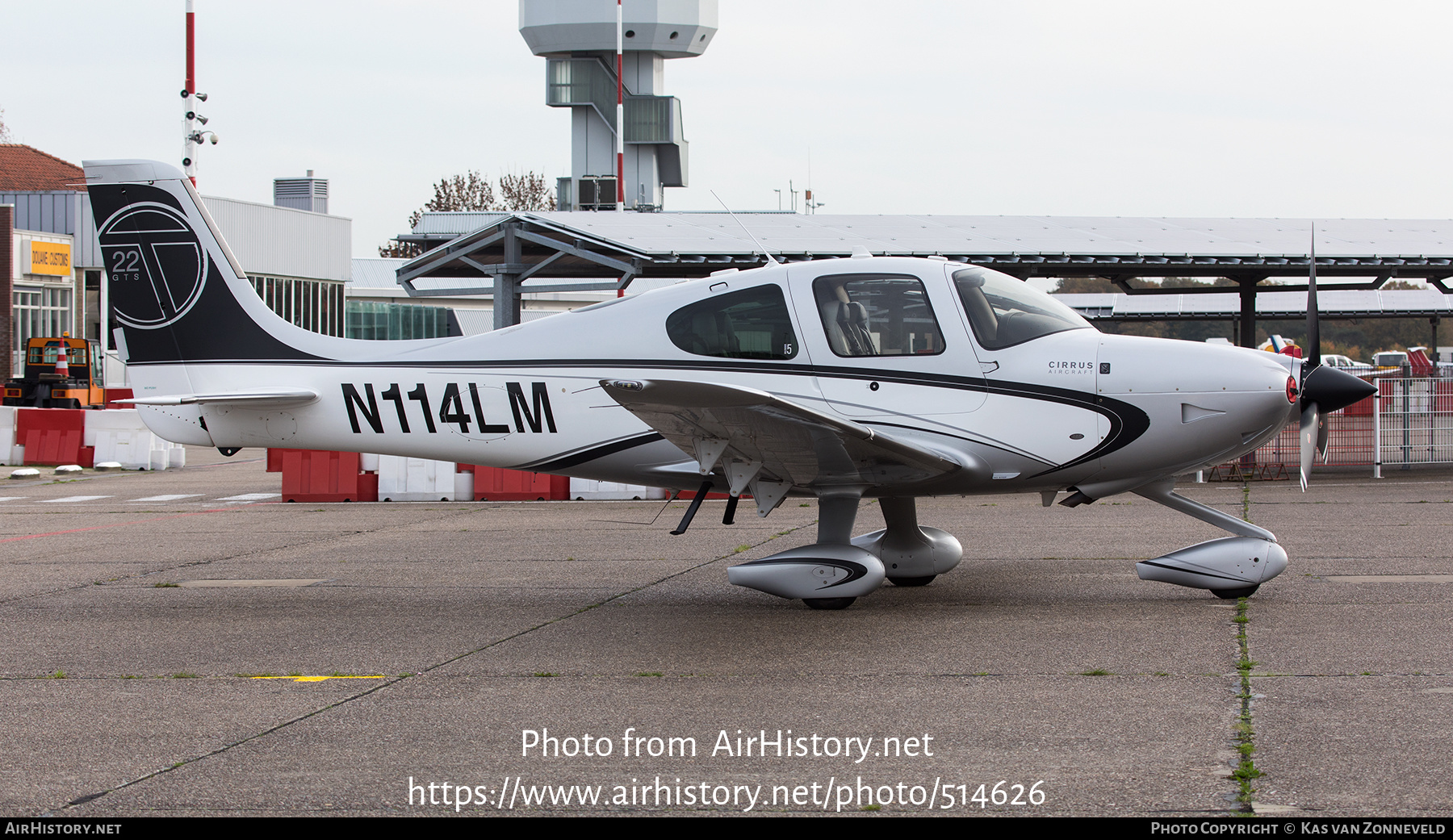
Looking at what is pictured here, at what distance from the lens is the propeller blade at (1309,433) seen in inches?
301

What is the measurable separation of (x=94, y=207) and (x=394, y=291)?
5448 centimetres

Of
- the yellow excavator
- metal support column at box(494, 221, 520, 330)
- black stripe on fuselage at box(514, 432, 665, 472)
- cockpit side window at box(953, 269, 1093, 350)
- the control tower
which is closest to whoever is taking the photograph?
cockpit side window at box(953, 269, 1093, 350)

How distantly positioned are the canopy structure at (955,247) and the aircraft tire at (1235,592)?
9782mm

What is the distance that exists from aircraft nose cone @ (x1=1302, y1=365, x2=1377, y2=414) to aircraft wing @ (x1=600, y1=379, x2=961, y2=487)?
2.26 m

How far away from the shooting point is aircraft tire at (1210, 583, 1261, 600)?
8047 mm

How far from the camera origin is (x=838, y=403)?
317 inches

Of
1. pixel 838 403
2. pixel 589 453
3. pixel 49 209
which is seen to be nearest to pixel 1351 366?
pixel 838 403

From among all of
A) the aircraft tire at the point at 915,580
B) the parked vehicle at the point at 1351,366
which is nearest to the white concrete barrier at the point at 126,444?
the aircraft tire at the point at 915,580

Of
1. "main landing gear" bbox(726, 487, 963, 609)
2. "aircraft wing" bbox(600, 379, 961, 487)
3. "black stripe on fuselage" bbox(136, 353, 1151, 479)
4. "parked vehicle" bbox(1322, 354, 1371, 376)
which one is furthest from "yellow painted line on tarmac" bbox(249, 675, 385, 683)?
"parked vehicle" bbox(1322, 354, 1371, 376)

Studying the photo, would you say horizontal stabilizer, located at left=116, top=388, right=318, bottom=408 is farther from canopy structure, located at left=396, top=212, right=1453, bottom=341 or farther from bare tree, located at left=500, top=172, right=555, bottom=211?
bare tree, located at left=500, top=172, right=555, bottom=211

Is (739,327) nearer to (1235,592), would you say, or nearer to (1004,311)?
(1004,311)

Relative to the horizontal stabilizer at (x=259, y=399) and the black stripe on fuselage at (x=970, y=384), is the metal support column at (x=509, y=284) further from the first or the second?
the black stripe on fuselage at (x=970, y=384)

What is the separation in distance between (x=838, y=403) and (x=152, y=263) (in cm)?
572

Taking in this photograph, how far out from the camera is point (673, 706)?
569cm
